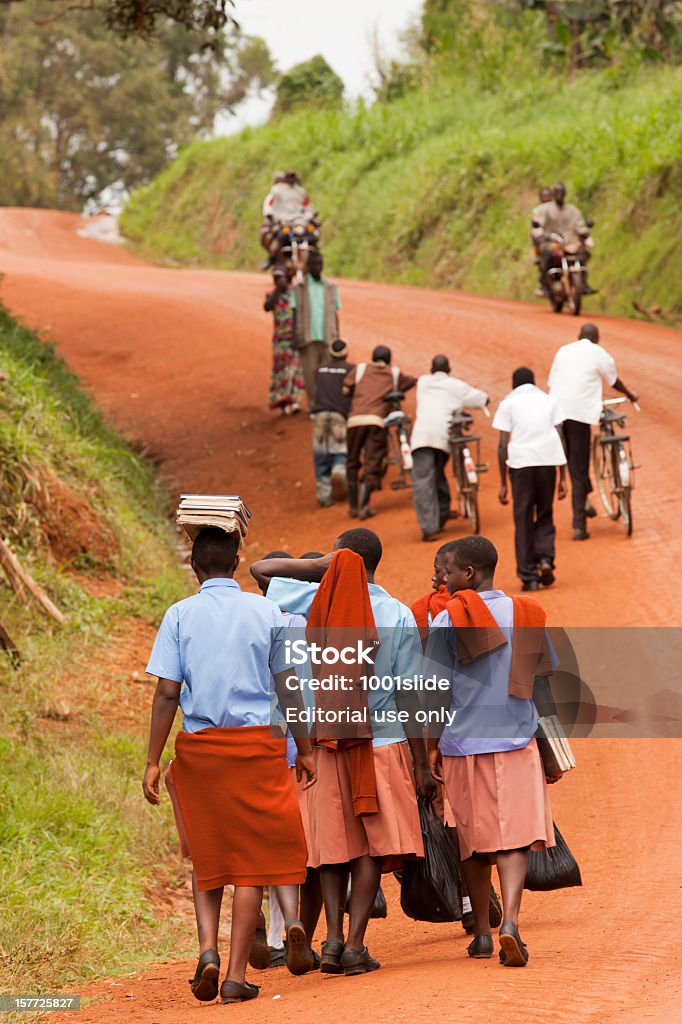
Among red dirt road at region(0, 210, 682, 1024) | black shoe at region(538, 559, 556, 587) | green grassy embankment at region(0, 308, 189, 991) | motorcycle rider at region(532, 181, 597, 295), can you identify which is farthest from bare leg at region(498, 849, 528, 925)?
motorcycle rider at region(532, 181, 597, 295)

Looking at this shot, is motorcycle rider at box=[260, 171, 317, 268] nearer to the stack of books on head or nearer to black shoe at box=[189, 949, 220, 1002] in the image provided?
the stack of books on head

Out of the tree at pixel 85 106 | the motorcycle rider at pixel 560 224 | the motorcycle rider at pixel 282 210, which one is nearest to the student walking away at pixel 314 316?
the motorcycle rider at pixel 282 210

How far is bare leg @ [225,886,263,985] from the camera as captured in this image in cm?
539

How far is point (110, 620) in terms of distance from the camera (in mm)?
12352

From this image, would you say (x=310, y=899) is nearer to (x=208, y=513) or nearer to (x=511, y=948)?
(x=511, y=948)

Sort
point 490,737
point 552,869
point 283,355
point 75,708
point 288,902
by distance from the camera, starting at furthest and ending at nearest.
→ point 283,355
point 75,708
point 552,869
point 490,737
point 288,902

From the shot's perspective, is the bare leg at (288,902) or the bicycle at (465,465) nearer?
the bare leg at (288,902)

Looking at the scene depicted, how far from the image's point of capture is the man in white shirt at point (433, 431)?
45.6ft

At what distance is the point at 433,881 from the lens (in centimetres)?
600

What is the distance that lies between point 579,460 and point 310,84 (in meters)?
33.8

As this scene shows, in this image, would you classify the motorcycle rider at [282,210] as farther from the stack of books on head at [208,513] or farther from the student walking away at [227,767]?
the student walking away at [227,767]

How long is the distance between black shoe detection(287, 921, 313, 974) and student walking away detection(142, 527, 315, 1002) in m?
0.18

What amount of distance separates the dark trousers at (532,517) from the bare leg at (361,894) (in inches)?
249

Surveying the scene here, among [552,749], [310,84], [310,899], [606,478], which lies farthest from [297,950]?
[310,84]
